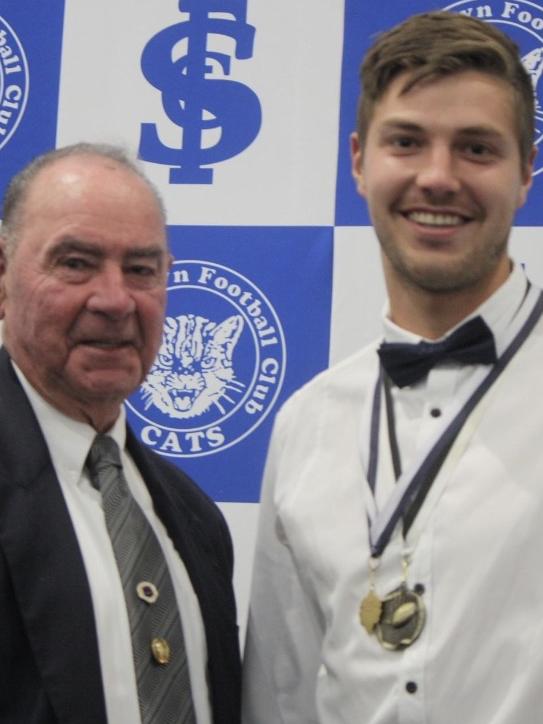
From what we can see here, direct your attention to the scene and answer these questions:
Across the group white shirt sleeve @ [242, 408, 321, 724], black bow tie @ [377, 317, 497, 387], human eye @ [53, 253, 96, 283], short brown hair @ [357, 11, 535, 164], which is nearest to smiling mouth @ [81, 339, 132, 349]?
human eye @ [53, 253, 96, 283]

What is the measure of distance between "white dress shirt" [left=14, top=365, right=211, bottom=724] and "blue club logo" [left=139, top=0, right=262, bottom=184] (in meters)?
1.07

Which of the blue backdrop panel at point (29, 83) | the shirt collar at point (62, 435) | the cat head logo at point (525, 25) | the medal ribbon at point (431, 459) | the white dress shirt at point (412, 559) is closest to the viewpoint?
the white dress shirt at point (412, 559)

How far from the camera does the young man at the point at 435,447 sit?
1833 mm

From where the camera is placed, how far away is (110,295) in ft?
6.94

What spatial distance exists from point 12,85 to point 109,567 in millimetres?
1694

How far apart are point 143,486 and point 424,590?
620 mm

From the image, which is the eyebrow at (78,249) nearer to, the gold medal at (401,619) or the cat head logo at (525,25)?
the gold medal at (401,619)

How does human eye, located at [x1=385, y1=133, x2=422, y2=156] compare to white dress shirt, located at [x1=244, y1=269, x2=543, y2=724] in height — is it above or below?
above

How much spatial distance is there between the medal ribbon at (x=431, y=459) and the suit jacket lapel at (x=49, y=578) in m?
0.45

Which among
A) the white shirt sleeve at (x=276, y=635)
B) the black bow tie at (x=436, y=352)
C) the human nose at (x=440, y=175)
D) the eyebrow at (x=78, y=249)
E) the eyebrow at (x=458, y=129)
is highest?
the eyebrow at (x=458, y=129)

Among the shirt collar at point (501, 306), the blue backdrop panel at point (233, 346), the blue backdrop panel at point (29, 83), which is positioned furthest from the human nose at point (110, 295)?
the blue backdrop panel at point (29, 83)

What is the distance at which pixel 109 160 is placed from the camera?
2270 millimetres

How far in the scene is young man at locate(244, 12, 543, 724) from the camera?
183 centimetres

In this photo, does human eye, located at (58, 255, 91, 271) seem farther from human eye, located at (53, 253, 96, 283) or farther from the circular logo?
the circular logo
